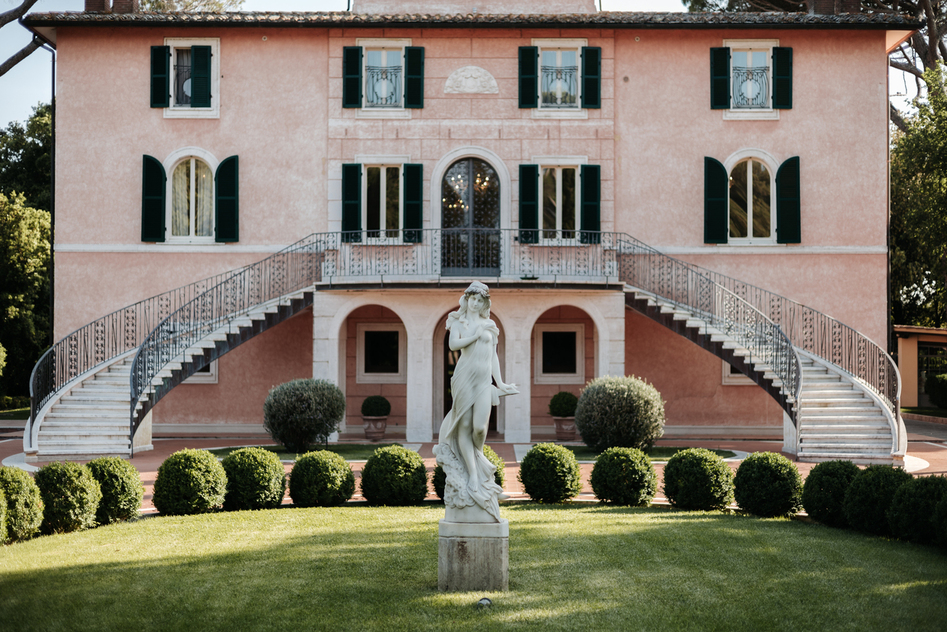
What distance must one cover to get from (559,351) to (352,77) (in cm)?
806

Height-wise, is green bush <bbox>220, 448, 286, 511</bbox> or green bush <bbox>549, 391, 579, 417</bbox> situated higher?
green bush <bbox>549, 391, 579, 417</bbox>

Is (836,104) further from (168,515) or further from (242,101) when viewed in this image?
(168,515)

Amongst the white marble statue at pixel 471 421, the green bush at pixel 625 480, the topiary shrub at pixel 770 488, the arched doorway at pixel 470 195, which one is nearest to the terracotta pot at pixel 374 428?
the arched doorway at pixel 470 195

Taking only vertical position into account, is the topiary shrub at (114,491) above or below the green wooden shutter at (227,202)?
below

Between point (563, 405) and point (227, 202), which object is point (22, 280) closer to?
point (227, 202)

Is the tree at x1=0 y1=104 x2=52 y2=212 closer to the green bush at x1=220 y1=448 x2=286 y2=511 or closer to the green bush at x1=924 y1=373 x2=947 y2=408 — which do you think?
the green bush at x1=220 y1=448 x2=286 y2=511

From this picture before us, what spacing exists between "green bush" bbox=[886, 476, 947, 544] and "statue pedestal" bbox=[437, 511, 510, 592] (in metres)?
4.68

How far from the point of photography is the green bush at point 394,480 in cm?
1201

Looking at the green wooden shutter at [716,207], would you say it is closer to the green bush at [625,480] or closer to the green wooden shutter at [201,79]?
the green bush at [625,480]

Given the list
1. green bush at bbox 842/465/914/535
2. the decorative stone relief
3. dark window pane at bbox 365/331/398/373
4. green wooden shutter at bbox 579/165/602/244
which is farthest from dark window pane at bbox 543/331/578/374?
green bush at bbox 842/465/914/535

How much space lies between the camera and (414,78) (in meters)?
21.0

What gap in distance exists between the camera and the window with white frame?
21.8 m

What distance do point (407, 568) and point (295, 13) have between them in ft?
53.0

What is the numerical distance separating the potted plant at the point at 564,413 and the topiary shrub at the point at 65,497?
11608mm
